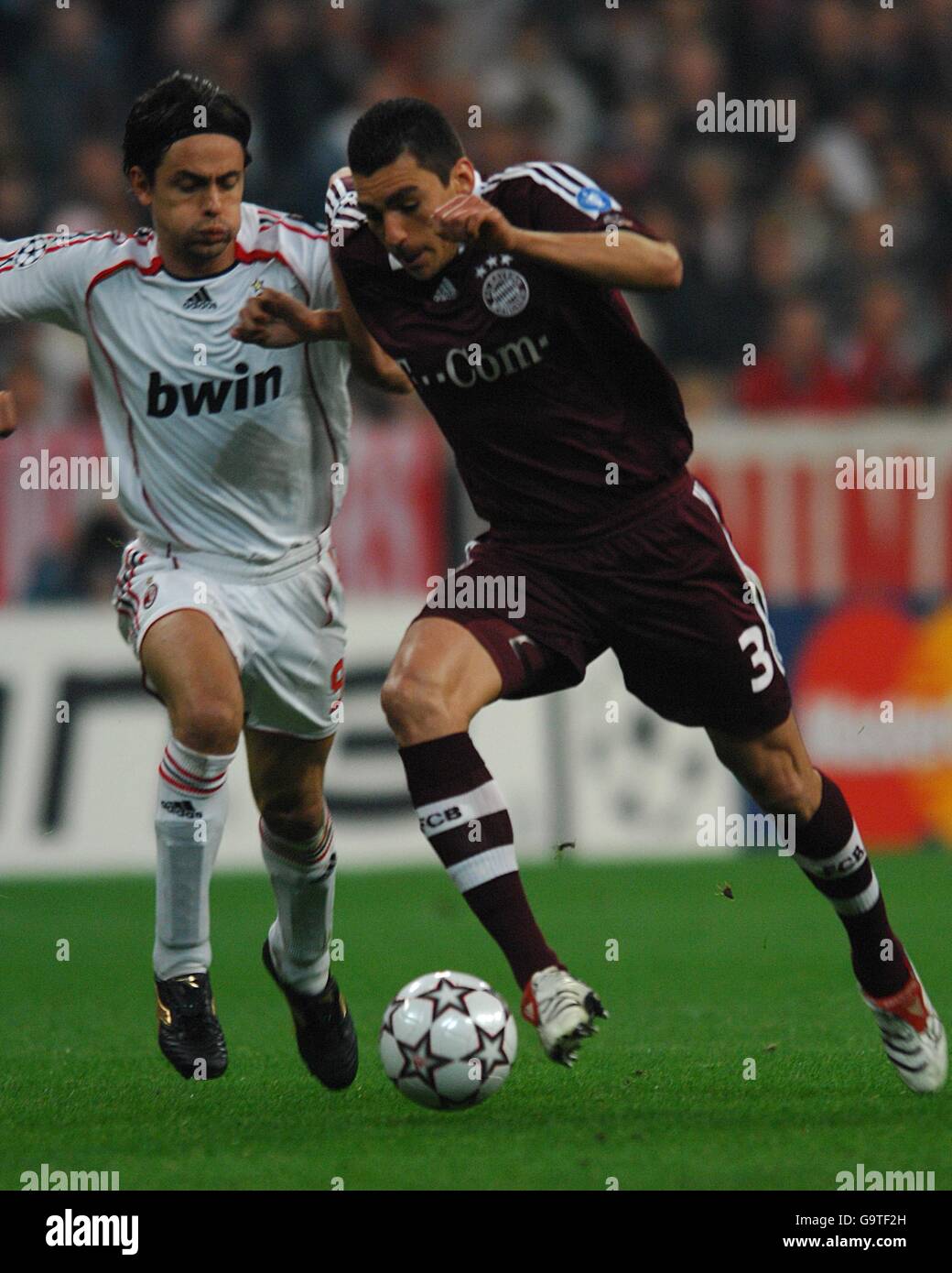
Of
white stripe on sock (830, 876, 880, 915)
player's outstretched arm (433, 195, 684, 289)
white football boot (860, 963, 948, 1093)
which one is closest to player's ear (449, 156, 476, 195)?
player's outstretched arm (433, 195, 684, 289)

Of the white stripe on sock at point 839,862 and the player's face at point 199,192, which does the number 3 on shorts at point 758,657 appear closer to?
the white stripe on sock at point 839,862

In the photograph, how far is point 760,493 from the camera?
12359 millimetres

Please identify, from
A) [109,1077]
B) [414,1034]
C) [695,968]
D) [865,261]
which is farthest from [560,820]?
[414,1034]

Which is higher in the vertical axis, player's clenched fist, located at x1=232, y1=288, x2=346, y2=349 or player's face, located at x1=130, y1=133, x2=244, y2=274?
player's face, located at x1=130, y1=133, x2=244, y2=274

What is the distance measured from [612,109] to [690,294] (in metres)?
1.89

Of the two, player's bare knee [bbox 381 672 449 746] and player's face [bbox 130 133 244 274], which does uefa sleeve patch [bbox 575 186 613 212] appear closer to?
player's face [bbox 130 133 244 274]

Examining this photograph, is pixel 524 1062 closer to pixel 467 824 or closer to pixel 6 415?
pixel 467 824

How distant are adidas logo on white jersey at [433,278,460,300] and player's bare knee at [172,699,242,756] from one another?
1.15m

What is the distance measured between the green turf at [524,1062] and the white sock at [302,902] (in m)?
0.30

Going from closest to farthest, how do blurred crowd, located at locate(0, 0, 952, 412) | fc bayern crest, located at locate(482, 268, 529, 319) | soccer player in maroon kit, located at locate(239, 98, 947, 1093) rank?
soccer player in maroon kit, located at locate(239, 98, 947, 1093)
fc bayern crest, located at locate(482, 268, 529, 319)
blurred crowd, located at locate(0, 0, 952, 412)

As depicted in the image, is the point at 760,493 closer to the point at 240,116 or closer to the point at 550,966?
the point at 240,116

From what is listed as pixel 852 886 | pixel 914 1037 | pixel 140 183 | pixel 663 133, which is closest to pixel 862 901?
pixel 852 886

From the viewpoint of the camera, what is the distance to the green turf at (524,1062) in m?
4.46

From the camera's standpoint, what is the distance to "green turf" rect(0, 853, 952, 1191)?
446 centimetres
